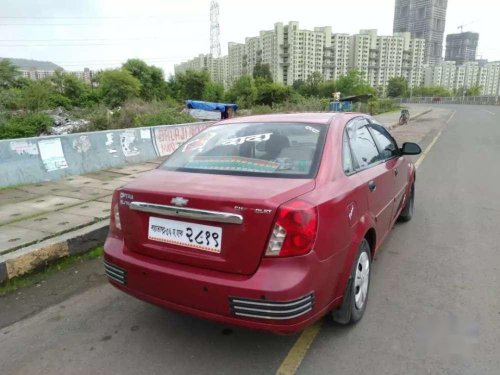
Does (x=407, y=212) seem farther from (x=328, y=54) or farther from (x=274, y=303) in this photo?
(x=328, y=54)

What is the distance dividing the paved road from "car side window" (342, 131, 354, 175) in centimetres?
115

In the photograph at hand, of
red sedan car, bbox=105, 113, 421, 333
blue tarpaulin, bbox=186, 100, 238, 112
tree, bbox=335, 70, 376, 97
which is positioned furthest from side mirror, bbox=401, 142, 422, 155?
tree, bbox=335, 70, 376, 97

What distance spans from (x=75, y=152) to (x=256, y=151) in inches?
263

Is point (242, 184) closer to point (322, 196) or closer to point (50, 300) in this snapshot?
point (322, 196)

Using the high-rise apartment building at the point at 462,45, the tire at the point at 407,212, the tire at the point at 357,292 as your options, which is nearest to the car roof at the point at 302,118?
the tire at the point at 357,292

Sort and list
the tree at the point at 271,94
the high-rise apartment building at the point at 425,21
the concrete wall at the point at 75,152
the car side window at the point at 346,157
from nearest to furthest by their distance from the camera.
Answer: the car side window at the point at 346,157
the concrete wall at the point at 75,152
the tree at the point at 271,94
the high-rise apartment building at the point at 425,21

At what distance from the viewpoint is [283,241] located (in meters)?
2.25

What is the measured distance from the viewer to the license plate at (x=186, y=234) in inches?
92.4

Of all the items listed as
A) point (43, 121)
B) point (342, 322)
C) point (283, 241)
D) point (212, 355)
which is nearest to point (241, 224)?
point (283, 241)

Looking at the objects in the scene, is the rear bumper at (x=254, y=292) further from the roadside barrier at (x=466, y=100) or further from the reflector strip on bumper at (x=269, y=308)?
the roadside barrier at (x=466, y=100)

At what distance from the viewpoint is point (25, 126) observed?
13.3m

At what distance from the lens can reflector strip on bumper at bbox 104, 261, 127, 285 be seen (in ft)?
8.91

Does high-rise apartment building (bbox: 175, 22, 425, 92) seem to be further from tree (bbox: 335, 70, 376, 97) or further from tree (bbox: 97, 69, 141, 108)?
tree (bbox: 97, 69, 141, 108)

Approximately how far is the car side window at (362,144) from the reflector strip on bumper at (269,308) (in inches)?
54.0
